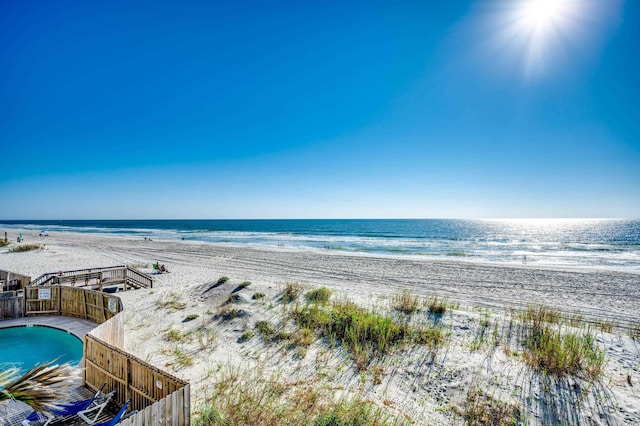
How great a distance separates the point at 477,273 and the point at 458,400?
17.1 m

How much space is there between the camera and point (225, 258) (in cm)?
2788

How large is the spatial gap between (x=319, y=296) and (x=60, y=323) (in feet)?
29.8

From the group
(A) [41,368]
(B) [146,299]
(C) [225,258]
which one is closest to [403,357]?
(A) [41,368]

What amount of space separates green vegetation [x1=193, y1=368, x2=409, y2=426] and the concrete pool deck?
20.5ft

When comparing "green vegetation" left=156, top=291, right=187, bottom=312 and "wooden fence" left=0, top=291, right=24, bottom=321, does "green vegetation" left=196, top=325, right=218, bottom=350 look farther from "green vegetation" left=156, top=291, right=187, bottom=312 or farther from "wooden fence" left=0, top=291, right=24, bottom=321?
"wooden fence" left=0, top=291, right=24, bottom=321

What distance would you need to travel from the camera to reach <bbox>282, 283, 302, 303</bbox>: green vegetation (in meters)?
12.0

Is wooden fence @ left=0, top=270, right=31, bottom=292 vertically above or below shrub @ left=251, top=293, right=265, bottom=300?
above

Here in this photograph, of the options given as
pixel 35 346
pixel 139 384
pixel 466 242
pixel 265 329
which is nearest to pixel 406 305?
pixel 265 329

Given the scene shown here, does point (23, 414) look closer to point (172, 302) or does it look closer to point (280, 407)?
point (280, 407)

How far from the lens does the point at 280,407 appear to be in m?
5.62

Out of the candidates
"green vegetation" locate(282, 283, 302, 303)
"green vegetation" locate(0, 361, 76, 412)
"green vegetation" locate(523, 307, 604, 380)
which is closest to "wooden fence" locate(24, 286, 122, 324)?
"green vegetation" locate(282, 283, 302, 303)

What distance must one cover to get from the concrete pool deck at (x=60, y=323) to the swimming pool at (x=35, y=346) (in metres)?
0.14

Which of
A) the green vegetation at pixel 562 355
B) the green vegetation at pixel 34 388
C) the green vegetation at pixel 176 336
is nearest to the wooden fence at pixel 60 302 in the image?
the green vegetation at pixel 176 336

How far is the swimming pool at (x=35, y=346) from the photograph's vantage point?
8.45m
